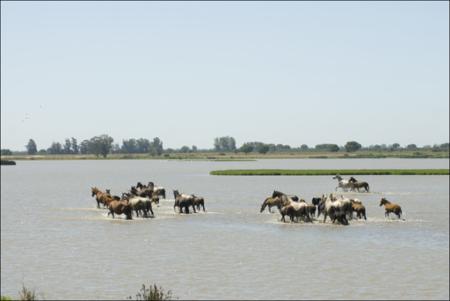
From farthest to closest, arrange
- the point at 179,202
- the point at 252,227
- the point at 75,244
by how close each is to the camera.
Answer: the point at 179,202 → the point at 252,227 → the point at 75,244

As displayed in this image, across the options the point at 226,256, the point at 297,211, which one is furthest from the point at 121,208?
the point at 226,256

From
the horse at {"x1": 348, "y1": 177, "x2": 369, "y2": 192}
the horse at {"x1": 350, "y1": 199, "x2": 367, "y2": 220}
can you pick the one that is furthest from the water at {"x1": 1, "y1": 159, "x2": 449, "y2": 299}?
the horse at {"x1": 348, "y1": 177, "x2": 369, "y2": 192}

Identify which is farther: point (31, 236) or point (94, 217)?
point (94, 217)

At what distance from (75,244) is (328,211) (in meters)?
15.6

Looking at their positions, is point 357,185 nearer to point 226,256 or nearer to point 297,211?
point 297,211

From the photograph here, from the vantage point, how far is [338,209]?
40750mm

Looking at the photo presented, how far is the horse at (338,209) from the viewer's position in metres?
40.6

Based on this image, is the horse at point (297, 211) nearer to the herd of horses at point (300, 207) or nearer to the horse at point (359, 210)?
the herd of horses at point (300, 207)

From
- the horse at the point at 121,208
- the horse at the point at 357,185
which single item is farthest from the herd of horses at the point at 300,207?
the horse at the point at 357,185

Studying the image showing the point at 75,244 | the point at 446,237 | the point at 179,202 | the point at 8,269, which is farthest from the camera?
the point at 179,202

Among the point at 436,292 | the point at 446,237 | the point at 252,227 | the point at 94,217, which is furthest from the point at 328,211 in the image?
the point at 436,292

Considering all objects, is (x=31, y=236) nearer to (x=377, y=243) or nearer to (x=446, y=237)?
(x=377, y=243)

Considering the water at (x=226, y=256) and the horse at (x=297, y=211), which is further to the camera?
the horse at (x=297, y=211)

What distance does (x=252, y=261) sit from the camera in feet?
90.7
